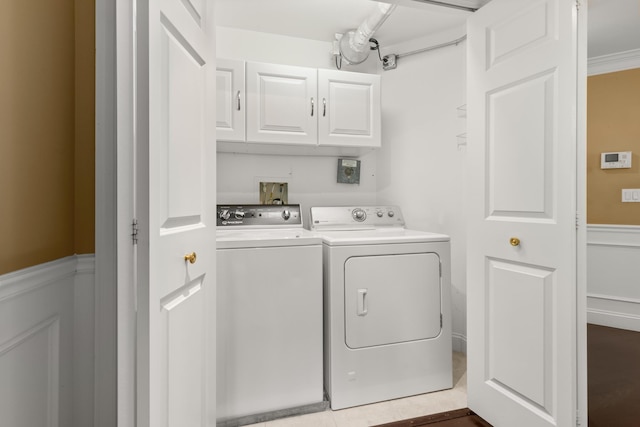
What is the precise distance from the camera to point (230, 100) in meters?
2.07

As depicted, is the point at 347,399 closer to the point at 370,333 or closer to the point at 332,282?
the point at 370,333

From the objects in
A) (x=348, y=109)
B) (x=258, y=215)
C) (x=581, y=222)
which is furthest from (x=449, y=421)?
(x=348, y=109)

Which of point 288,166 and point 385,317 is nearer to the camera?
point 385,317

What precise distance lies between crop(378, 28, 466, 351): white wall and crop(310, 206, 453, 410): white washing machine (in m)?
0.64

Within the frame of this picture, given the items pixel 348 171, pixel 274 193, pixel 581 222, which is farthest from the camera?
pixel 348 171

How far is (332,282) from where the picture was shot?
5.79 feet

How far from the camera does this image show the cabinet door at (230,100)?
6.73 feet

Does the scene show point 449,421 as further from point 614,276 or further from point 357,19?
point 357,19

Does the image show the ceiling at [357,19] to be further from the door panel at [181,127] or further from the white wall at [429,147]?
the door panel at [181,127]

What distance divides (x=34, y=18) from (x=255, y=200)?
1.69 m

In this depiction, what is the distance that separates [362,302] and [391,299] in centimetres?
18

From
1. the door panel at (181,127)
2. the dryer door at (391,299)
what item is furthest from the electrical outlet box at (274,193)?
the door panel at (181,127)

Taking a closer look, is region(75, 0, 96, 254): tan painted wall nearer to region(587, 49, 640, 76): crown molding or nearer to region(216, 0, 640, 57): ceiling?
region(216, 0, 640, 57): ceiling

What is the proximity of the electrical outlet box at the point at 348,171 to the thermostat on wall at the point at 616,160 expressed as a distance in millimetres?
2215
